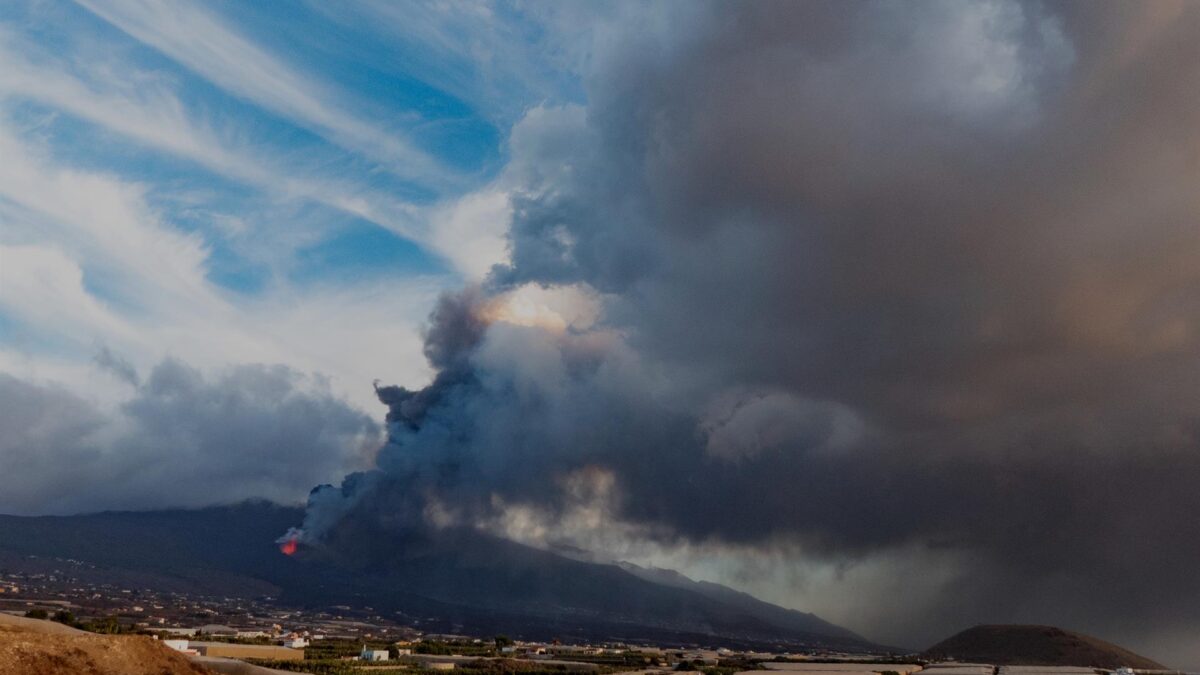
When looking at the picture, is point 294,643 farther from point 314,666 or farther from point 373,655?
point 314,666

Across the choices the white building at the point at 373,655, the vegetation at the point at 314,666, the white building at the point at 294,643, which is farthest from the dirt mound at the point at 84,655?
the white building at the point at 294,643

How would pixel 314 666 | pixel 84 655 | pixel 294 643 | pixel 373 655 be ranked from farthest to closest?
pixel 294 643 < pixel 373 655 < pixel 314 666 < pixel 84 655

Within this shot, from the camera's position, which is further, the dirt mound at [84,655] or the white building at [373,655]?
the white building at [373,655]

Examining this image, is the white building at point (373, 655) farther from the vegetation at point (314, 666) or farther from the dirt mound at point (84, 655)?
the dirt mound at point (84, 655)

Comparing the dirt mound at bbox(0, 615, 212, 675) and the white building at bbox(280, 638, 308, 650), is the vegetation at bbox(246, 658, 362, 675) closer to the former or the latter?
the white building at bbox(280, 638, 308, 650)

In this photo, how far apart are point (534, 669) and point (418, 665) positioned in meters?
19.0

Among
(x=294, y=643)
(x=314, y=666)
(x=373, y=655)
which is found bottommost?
(x=314, y=666)

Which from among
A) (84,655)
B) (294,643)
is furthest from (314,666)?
(84,655)

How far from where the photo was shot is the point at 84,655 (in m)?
75.5

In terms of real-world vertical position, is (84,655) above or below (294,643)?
above

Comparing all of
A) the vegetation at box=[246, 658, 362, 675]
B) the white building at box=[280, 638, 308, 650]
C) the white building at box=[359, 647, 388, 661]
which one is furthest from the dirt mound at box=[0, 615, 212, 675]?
the white building at box=[280, 638, 308, 650]

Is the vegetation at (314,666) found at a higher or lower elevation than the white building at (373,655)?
lower

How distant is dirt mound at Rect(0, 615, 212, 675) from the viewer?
70.3 meters

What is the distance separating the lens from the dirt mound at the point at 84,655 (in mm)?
70312
